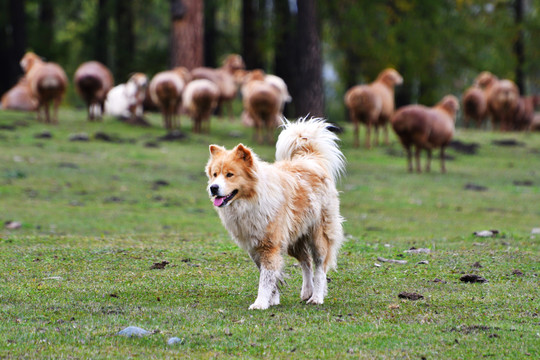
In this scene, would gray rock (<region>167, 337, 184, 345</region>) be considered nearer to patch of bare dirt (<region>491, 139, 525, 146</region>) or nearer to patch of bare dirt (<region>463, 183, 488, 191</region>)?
patch of bare dirt (<region>463, 183, 488, 191</region>)

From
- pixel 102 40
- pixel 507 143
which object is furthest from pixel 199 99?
pixel 102 40

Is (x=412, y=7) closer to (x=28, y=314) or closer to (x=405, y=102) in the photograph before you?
(x=405, y=102)

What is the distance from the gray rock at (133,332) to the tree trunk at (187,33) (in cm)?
2457

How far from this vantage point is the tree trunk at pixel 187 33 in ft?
97.8

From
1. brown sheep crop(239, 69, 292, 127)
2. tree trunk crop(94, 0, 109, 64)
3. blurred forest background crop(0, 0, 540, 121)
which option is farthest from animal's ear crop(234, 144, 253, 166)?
tree trunk crop(94, 0, 109, 64)

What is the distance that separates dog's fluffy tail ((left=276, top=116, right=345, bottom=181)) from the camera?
8562 millimetres

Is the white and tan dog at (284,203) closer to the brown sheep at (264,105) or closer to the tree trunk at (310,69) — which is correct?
the tree trunk at (310,69)

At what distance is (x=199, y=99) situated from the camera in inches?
1008

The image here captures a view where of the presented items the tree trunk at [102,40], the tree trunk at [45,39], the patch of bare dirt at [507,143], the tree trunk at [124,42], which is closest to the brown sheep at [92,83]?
the tree trunk at [45,39]

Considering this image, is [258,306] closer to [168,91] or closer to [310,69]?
[310,69]

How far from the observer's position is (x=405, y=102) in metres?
40.8

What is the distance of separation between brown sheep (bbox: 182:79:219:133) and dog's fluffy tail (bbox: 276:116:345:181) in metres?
17.1

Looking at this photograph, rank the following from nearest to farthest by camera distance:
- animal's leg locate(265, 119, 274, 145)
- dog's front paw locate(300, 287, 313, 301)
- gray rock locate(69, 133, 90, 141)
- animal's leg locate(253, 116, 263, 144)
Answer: dog's front paw locate(300, 287, 313, 301) < gray rock locate(69, 133, 90, 141) < animal's leg locate(253, 116, 263, 144) < animal's leg locate(265, 119, 274, 145)

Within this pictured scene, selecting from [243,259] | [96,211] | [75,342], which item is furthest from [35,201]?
[75,342]
